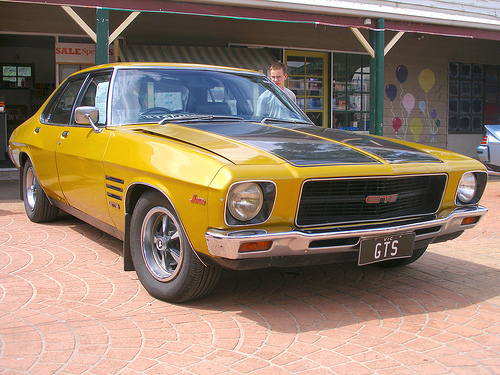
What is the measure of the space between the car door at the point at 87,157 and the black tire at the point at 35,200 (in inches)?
37.8

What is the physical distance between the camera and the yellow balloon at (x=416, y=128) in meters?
14.7

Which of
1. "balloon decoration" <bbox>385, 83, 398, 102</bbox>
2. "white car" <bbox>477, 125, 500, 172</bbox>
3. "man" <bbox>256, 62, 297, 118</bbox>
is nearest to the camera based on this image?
"man" <bbox>256, 62, 297, 118</bbox>

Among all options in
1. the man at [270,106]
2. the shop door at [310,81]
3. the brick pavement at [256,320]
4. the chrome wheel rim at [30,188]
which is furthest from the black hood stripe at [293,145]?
the shop door at [310,81]

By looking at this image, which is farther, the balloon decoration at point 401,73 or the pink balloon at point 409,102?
the pink balloon at point 409,102

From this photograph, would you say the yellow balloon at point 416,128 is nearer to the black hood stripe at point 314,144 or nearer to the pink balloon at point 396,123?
the pink balloon at point 396,123

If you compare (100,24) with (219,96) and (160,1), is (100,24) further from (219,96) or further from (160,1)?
(219,96)

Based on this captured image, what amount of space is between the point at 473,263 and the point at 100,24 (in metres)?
6.10

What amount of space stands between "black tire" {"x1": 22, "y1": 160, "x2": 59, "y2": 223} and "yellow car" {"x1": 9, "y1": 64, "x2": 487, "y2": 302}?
868 millimetres

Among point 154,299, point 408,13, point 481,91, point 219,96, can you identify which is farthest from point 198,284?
point 481,91

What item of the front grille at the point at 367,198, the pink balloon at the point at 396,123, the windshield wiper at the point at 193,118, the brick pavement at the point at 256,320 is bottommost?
the brick pavement at the point at 256,320

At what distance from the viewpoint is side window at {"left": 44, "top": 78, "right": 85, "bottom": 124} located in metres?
5.00

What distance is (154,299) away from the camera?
11.5 ft

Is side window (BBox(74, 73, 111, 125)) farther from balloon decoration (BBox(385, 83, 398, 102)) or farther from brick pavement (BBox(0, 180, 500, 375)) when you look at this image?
balloon decoration (BBox(385, 83, 398, 102))

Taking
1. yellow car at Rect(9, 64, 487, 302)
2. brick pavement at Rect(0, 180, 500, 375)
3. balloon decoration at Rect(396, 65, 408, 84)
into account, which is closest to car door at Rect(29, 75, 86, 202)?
yellow car at Rect(9, 64, 487, 302)
